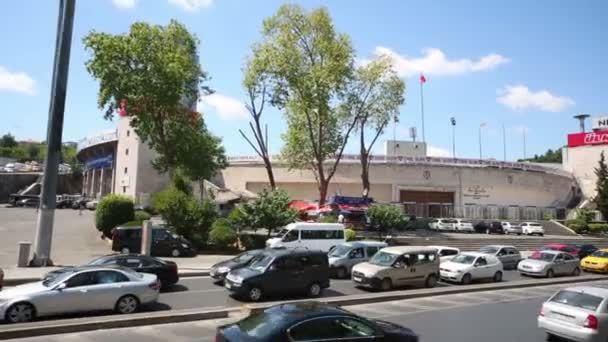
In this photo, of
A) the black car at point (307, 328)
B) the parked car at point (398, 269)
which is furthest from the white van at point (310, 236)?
the black car at point (307, 328)

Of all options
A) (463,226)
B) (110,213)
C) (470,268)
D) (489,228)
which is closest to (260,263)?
(470,268)

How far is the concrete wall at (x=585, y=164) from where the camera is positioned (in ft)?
255

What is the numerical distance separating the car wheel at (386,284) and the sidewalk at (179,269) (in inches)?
327

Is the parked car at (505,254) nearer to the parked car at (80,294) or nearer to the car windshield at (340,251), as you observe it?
the car windshield at (340,251)

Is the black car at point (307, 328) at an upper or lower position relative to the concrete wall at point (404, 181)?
lower

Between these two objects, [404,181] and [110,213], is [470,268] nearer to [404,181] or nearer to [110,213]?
[110,213]

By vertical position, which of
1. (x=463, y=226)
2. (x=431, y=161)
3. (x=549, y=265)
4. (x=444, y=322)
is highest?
(x=431, y=161)

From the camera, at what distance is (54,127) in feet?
81.3

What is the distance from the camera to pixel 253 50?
4762cm

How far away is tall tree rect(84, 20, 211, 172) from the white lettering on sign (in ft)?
235

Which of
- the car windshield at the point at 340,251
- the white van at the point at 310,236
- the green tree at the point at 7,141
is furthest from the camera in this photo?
the green tree at the point at 7,141

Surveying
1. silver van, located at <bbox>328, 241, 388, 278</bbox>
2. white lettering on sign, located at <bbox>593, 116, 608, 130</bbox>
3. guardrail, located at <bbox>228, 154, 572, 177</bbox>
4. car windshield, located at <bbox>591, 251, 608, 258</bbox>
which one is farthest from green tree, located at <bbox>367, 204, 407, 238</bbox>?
white lettering on sign, located at <bbox>593, 116, 608, 130</bbox>

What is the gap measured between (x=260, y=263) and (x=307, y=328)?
A: 10131 mm

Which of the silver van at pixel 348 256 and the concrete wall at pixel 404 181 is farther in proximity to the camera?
the concrete wall at pixel 404 181
